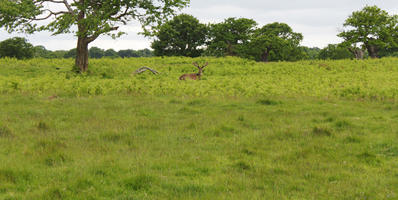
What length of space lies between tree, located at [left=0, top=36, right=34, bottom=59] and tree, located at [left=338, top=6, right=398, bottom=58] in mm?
56402

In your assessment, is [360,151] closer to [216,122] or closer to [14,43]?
[216,122]

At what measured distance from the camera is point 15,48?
208 ft

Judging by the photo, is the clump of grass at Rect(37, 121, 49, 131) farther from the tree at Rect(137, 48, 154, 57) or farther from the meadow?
the tree at Rect(137, 48, 154, 57)

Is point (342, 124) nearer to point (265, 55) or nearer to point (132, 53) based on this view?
point (265, 55)

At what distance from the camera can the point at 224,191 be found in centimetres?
613

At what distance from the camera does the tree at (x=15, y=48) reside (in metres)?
62.3

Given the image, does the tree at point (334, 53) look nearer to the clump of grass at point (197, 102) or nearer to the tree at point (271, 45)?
the tree at point (271, 45)

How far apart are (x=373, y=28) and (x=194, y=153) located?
55770 millimetres

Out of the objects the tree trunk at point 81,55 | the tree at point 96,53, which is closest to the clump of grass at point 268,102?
the tree trunk at point 81,55

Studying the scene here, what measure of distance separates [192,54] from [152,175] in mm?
60505

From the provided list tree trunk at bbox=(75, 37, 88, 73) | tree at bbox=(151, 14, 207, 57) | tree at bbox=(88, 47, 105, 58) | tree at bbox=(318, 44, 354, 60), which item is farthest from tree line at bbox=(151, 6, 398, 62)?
tree at bbox=(88, 47, 105, 58)

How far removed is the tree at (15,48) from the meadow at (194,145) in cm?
5026

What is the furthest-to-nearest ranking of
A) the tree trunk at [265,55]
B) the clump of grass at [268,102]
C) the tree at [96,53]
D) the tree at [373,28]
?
the tree at [96,53]
the tree trunk at [265,55]
the tree at [373,28]
the clump of grass at [268,102]

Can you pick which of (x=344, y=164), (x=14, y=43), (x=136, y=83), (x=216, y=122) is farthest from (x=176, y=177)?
(x=14, y=43)
